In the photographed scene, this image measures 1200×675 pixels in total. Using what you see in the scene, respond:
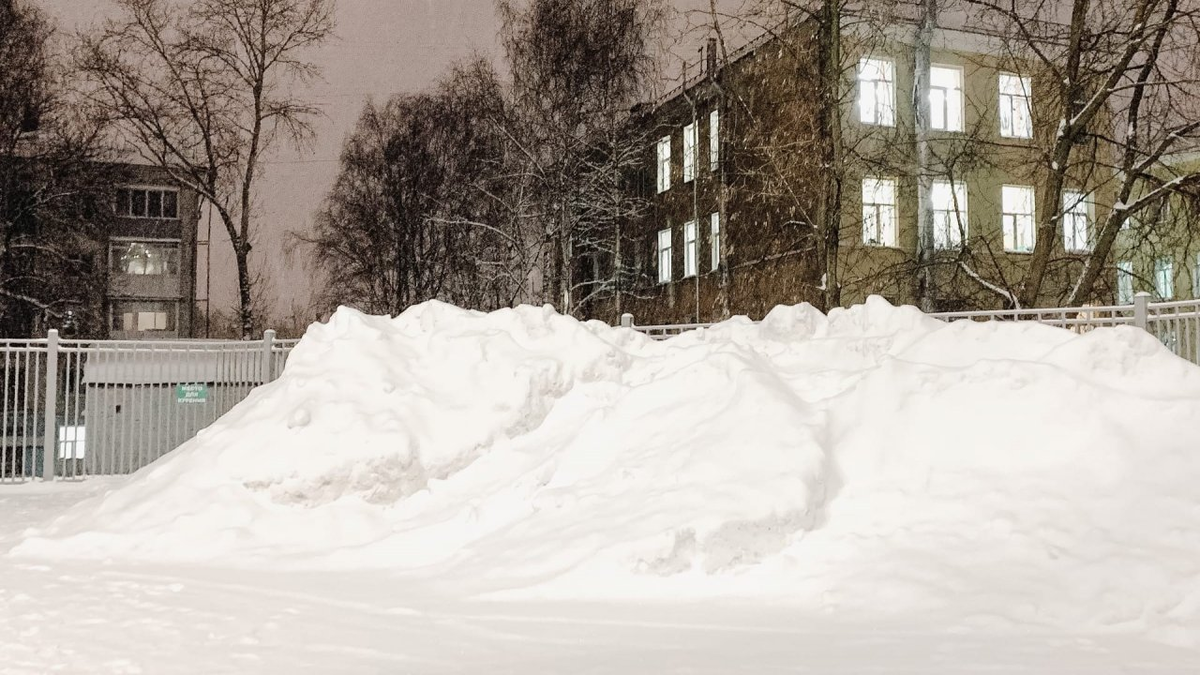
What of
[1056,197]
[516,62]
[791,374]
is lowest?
[791,374]

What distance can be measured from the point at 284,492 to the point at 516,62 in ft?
53.3

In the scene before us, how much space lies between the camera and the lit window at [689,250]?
2953 centimetres

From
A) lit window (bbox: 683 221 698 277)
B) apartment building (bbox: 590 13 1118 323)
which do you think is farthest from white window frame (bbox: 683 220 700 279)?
apartment building (bbox: 590 13 1118 323)

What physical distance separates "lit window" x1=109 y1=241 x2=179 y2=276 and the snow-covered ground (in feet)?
123

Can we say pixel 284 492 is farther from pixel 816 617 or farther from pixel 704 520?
pixel 816 617

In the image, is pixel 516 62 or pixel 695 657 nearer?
pixel 695 657

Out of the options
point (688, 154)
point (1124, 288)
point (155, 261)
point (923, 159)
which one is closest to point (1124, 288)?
point (1124, 288)

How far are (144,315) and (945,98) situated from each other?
1420 inches

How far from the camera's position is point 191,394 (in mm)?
14992

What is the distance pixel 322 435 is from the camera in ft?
29.8

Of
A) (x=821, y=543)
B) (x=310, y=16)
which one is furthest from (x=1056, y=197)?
(x=310, y=16)

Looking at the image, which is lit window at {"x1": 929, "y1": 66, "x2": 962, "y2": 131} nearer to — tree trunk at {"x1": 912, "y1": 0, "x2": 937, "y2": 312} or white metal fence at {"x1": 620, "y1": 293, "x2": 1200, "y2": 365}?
tree trunk at {"x1": 912, "y1": 0, "x2": 937, "y2": 312}

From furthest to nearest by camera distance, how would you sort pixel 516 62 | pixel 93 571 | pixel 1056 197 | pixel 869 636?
pixel 516 62 → pixel 1056 197 → pixel 93 571 → pixel 869 636

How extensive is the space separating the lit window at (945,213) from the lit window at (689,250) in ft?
25.2
